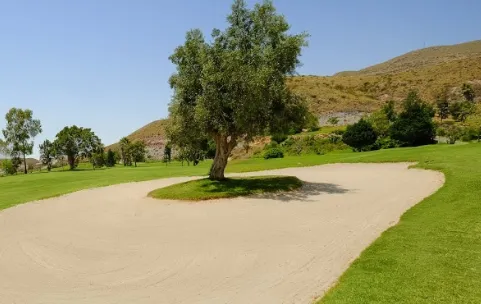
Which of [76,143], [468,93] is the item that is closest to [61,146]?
[76,143]

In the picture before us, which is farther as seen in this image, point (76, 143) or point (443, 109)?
point (76, 143)

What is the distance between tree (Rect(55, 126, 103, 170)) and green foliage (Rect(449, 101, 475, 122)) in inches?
3454

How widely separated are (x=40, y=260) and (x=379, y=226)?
12187mm

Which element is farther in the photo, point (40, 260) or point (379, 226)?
point (379, 226)

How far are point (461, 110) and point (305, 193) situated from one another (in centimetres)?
7399

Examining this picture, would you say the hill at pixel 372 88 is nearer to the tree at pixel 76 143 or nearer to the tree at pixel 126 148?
the tree at pixel 126 148

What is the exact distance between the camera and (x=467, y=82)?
11406 centimetres

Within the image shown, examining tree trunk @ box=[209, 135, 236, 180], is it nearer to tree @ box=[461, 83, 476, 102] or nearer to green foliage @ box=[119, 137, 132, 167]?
green foliage @ box=[119, 137, 132, 167]

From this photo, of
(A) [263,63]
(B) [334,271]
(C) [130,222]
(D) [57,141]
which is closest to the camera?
(B) [334,271]

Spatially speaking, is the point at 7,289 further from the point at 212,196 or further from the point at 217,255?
the point at 212,196

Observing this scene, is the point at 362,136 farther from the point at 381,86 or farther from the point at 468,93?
the point at 381,86

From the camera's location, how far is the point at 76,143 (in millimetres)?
102875

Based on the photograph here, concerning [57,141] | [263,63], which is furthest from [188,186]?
[57,141]

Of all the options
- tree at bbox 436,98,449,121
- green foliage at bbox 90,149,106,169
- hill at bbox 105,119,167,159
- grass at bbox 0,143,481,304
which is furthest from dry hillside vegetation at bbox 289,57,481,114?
grass at bbox 0,143,481,304
